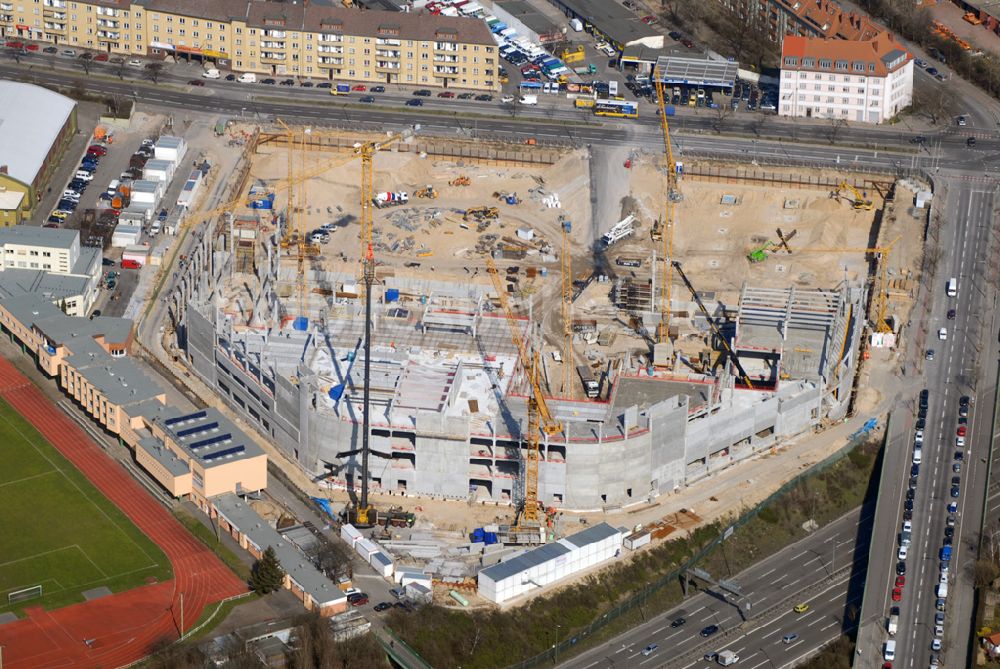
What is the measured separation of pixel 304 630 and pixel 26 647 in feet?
72.8

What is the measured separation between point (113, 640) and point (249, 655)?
1156 centimetres

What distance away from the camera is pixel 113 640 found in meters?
199

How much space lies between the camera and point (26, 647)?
7776 inches

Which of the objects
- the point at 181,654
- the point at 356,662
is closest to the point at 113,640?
the point at 181,654

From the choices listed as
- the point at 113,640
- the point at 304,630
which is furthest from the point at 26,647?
the point at 304,630

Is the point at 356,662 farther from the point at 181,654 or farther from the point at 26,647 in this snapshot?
the point at 26,647

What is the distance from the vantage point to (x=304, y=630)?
19925 centimetres

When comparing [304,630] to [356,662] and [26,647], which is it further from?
[26,647]

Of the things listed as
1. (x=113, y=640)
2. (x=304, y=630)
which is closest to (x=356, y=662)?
(x=304, y=630)

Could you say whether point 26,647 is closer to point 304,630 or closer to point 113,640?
point 113,640

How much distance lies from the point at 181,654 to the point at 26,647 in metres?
12.6

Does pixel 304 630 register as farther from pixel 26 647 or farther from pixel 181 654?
pixel 26 647

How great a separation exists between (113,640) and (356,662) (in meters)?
19.7

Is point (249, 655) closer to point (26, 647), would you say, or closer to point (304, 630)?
point (304, 630)
